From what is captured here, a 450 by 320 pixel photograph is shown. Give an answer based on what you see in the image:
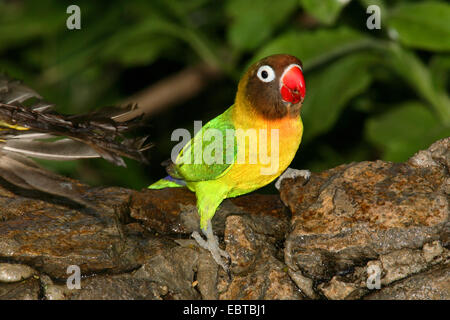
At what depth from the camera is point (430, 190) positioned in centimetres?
329

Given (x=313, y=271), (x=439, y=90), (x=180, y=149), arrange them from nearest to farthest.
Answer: (x=313, y=271), (x=180, y=149), (x=439, y=90)

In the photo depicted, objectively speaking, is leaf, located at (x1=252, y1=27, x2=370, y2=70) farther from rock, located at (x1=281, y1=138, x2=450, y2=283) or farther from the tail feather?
the tail feather

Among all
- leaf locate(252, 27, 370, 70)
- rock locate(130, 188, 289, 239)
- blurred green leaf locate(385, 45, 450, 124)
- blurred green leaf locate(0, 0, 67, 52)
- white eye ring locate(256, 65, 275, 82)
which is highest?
blurred green leaf locate(0, 0, 67, 52)

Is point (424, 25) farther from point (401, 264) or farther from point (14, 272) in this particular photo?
point (14, 272)

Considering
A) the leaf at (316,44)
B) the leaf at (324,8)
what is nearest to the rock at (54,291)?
the leaf at (316,44)

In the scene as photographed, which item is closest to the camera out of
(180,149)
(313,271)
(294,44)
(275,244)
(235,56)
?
(313,271)

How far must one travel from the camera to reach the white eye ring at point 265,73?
313 centimetres

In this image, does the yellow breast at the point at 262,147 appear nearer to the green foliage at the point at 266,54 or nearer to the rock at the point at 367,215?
the rock at the point at 367,215

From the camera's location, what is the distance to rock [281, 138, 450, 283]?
312cm

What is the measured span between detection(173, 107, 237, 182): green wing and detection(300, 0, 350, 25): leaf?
1.26 metres

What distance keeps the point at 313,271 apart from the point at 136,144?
3.73 ft

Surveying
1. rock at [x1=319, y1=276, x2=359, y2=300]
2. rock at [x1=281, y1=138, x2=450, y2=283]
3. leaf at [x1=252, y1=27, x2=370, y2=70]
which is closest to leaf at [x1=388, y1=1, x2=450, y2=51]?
leaf at [x1=252, y1=27, x2=370, y2=70]

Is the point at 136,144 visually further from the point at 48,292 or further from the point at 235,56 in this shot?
the point at 235,56
